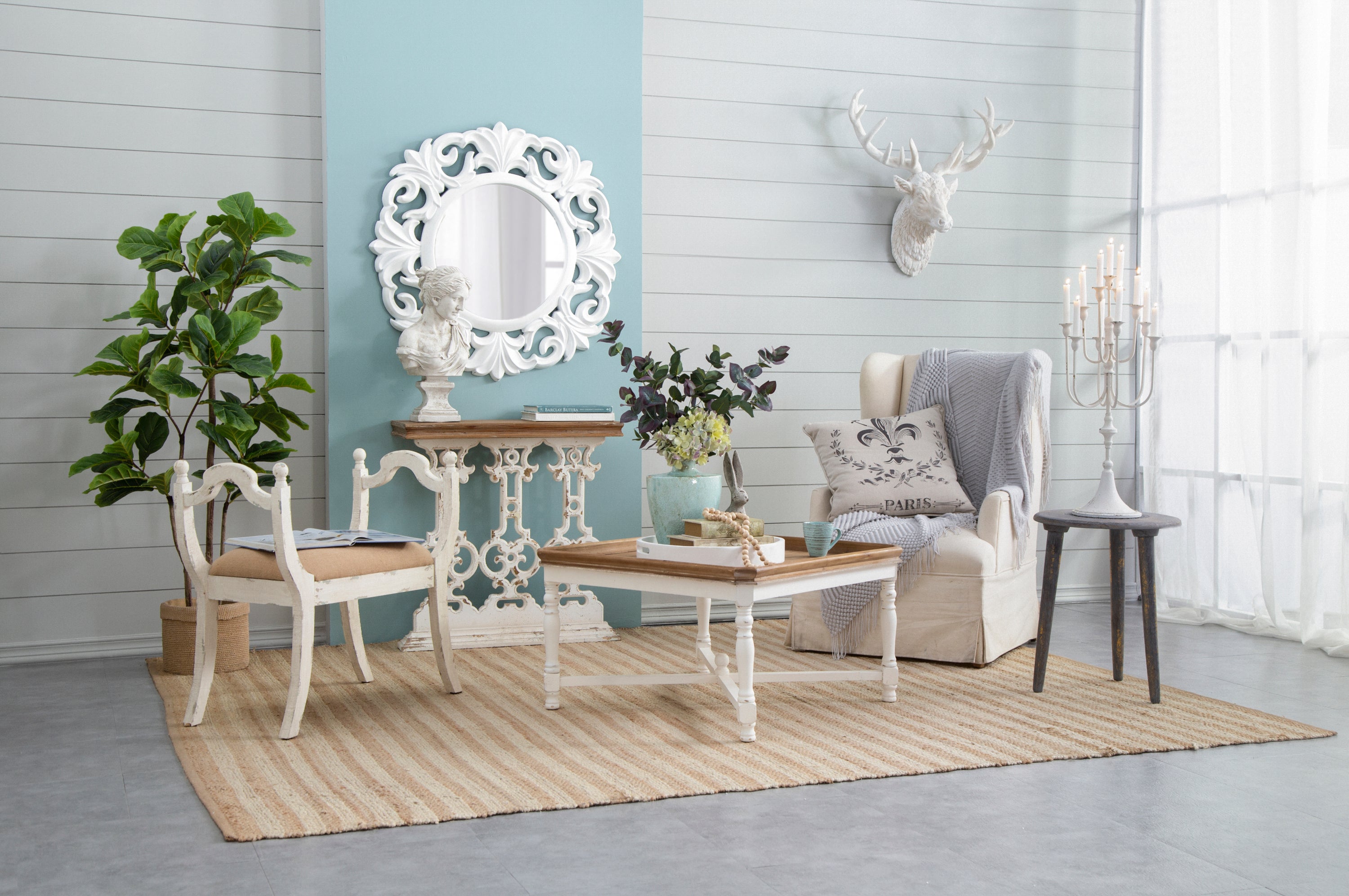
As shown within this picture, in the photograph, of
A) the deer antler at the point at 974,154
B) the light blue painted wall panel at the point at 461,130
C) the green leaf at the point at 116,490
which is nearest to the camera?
the green leaf at the point at 116,490

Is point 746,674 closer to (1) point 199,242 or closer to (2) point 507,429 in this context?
(2) point 507,429

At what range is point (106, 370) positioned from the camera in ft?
11.4

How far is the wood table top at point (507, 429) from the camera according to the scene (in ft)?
12.6

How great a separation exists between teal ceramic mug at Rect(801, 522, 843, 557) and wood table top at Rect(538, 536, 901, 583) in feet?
0.07

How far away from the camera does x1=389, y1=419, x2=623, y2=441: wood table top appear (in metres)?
3.84

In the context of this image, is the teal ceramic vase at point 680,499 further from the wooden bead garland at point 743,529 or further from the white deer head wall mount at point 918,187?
the white deer head wall mount at point 918,187

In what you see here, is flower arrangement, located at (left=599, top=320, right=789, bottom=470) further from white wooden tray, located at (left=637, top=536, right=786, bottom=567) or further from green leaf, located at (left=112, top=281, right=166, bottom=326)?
green leaf, located at (left=112, top=281, right=166, bottom=326)

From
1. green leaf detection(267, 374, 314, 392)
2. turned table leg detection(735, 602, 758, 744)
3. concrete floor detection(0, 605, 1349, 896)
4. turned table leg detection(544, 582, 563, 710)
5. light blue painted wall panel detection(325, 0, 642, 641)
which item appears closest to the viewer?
concrete floor detection(0, 605, 1349, 896)

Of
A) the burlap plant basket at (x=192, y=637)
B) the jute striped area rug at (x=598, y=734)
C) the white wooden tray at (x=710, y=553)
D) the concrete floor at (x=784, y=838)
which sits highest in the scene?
the white wooden tray at (x=710, y=553)

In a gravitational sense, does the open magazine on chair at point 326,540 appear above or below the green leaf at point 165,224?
below

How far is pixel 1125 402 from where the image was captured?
505 cm

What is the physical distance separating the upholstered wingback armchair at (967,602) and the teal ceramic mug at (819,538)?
0.77 m

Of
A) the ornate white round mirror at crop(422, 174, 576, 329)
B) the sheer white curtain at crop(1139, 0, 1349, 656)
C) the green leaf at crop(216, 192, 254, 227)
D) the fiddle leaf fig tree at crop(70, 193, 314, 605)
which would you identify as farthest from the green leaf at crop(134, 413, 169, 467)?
the sheer white curtain at crop(1139, 0, 1349, 656)

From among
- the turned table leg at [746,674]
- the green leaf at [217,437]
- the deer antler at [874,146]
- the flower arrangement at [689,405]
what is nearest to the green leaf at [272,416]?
the green leaf at [217,437]
